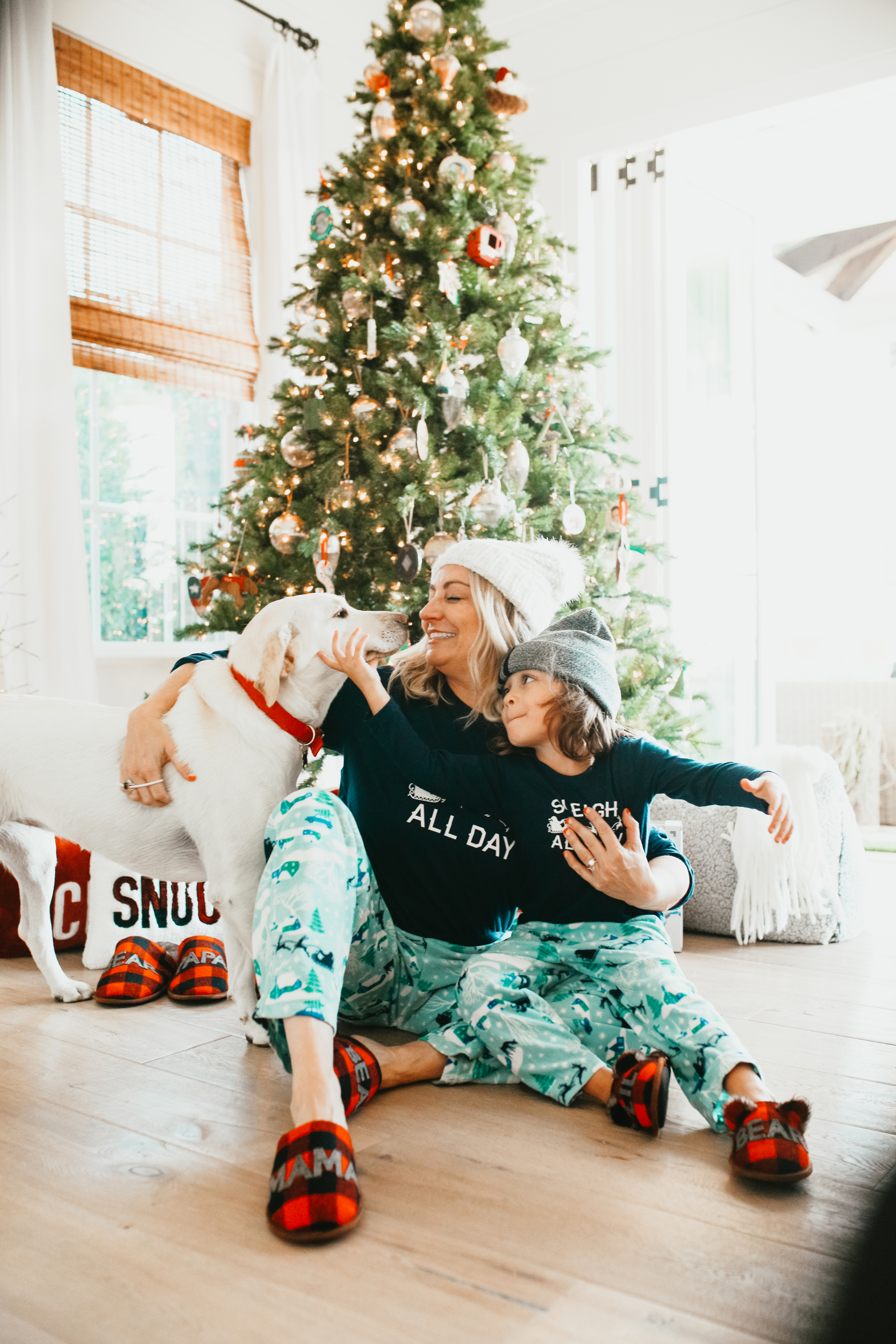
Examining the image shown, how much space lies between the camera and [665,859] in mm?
1569

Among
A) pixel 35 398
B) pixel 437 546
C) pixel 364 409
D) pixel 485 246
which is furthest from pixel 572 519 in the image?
pixel 35 398

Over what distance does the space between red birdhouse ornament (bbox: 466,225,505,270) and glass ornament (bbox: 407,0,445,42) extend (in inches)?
23.4

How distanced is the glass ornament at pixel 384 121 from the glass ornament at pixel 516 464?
1001mm

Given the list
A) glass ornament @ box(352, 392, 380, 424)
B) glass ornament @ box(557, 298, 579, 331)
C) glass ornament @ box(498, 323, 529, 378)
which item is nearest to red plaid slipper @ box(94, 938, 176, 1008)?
glass ornament @ box(352, 392, 380, 424)

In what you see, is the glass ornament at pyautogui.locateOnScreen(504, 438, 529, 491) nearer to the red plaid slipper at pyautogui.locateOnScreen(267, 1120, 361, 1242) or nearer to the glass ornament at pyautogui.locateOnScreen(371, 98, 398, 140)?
the glass ornament at pyautogui.locateOnScreen(371, 98, 398, 140)

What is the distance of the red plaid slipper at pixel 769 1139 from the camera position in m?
1.19

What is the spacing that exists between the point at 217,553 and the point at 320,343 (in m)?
0.72

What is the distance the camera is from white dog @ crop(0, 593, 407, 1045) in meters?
1.67

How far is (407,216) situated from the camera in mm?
2758

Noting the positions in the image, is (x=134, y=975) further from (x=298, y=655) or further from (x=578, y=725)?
(x=578, y=725)

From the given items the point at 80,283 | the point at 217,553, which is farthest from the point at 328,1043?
the point at 80,283

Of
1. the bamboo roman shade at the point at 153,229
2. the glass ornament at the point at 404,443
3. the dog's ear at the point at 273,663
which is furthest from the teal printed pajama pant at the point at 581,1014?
the bamboo roman shade at the point at 153,229

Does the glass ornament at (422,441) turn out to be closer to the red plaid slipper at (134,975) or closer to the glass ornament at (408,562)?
the glass ornament at (408,562)

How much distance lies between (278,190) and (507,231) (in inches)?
75.8
